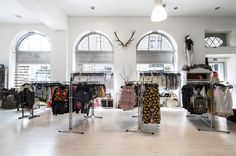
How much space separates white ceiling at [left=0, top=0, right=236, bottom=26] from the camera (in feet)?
21.4

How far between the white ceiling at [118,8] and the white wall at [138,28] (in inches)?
11.8

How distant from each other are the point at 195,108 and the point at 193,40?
4.27 m

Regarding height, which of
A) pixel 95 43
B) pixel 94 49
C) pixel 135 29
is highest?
pixel 135 29

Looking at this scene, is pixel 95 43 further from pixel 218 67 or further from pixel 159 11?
pixel 218 67

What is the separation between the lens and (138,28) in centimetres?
800

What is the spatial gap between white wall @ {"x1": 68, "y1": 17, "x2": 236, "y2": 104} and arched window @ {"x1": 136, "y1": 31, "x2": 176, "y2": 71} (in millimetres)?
491

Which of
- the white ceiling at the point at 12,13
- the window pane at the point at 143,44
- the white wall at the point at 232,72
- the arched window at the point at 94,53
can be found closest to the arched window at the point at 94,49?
the arched window at the point at 94,53

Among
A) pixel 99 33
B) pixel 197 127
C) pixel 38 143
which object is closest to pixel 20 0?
pixel 38 143

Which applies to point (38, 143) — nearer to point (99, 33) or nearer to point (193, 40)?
point (99, 33)

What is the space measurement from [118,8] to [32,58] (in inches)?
178

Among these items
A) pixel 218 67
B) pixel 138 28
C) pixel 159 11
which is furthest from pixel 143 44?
pixel 159 11

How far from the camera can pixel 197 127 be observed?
15.3 feet

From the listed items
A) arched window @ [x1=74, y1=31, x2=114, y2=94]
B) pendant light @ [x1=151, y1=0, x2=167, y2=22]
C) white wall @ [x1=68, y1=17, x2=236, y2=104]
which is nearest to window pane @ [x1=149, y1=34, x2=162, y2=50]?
white wall @ [x1=68, y1=17, x2=236, y2=104]

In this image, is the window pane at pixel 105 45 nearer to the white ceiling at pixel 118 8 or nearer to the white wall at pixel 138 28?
the white wall at pixel 138 28
